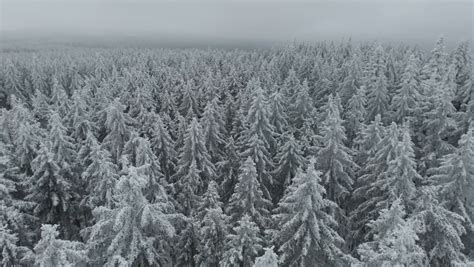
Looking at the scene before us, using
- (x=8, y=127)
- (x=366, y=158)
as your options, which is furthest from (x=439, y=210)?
(x=8, y=127)

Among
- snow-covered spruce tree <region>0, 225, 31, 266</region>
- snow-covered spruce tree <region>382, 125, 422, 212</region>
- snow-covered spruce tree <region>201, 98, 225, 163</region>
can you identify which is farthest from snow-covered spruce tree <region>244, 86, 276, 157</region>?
snow-covered spruce tree <region>0, 225, 31, 266</region>

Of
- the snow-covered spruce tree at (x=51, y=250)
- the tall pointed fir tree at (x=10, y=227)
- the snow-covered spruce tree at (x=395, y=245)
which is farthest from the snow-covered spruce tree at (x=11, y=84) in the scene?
the snow-covered spruce tree at (x=395, y=245)

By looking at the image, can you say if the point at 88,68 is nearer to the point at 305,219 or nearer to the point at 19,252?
the point at 19,252

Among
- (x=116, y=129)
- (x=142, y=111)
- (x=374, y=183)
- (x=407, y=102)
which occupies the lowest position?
(x=374, y=183)

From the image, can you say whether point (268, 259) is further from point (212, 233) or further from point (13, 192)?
point (13, 192)

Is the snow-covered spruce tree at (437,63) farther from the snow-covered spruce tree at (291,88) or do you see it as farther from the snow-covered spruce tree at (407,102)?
the snow-covered spruce tree at (291,88)

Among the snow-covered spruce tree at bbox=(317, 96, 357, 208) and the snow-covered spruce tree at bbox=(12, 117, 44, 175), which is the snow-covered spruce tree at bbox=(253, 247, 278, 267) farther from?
the snow-covered spruce tree at bbox=(12, 117, 44, 175)

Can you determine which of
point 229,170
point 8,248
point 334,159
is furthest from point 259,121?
point 8,248
